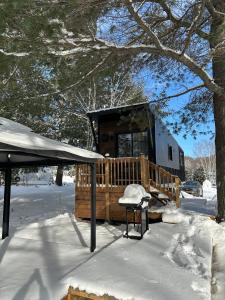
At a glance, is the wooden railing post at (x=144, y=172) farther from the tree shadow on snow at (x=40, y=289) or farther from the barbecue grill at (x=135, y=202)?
the tree shadow on snow at (x=40, y=289)

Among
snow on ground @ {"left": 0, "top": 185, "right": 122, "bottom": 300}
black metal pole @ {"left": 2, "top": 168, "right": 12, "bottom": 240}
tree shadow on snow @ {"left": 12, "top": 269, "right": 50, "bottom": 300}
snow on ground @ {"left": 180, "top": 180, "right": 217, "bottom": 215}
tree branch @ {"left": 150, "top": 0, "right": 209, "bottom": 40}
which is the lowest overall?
tree shadow on snow @ {"left": 12, "top": 269, "right": 50, "bottom": 300}

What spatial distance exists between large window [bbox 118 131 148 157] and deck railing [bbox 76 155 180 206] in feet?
11.2

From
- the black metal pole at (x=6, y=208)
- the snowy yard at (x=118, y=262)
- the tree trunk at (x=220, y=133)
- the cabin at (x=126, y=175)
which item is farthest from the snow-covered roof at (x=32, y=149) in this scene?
the tree trunk at (x=220, y=133)

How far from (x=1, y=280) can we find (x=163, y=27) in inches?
275

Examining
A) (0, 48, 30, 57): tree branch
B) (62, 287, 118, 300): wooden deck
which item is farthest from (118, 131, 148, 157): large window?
(62, 287, 118, 300): wooden deck

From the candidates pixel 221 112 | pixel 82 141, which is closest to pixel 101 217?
pixel 221 112

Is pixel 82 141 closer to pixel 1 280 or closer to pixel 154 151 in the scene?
pixel 154 151

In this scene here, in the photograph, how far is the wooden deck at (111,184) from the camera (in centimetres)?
938

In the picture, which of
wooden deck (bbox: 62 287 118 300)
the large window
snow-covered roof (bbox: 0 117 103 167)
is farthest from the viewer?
the large window

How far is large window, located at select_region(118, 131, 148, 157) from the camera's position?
47.0 ft

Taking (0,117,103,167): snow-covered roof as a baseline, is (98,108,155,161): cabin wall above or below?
above

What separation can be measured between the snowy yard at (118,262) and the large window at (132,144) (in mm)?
5891

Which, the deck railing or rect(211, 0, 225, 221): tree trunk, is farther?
the deck railing

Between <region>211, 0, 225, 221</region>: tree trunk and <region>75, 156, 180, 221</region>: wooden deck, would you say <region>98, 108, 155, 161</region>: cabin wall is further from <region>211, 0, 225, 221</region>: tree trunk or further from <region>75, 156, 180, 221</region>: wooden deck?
<region>211, 0, 225, 221</region>: tree trunk
